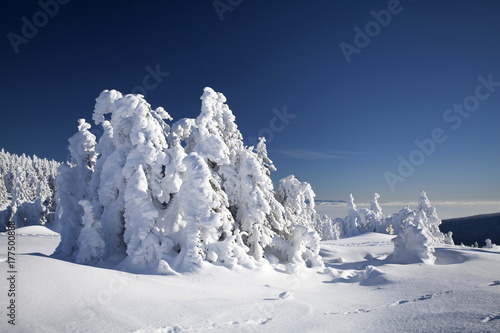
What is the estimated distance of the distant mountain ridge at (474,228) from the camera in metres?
90.3

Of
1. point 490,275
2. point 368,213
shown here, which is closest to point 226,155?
point 490,275

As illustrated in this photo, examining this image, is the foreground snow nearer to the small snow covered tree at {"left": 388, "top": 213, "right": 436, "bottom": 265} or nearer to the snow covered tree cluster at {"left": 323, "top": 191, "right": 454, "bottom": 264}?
the small snow covered tree at {"left": 388, "top": 213, "right": 436, "bottom": 265}

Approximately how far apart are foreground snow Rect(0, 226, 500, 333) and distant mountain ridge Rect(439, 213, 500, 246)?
10185 centimetres

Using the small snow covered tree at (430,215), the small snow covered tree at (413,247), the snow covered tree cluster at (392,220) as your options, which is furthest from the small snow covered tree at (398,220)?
the small snow covered tree at (413,247)

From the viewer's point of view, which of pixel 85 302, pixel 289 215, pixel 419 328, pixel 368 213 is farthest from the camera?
pixel 368 213

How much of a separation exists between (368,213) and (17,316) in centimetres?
5065

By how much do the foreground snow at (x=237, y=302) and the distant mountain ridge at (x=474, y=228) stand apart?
10185cm

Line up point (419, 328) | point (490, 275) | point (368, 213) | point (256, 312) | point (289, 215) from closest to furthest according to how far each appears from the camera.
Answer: point (419, 328), point (256, 312), point (490, 275), point (289, 215), point (368, 213)

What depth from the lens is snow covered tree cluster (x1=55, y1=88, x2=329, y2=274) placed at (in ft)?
50.3

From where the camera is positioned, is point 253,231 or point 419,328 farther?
point 253,231

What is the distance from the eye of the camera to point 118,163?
59.9 feet

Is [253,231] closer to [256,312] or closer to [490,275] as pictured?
[256,312]

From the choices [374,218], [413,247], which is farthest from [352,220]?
[413,247]

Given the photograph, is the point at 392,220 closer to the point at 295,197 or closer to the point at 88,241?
the point at 295,197
